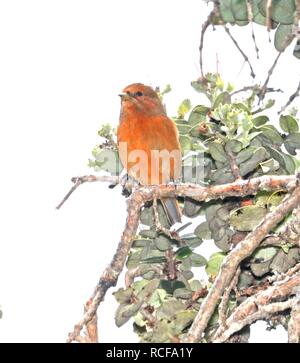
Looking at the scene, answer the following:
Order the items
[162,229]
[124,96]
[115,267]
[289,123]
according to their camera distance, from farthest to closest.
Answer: [124,96]
[289,123]
[162,229]
[115,267]

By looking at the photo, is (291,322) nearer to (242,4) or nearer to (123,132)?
(242,4)

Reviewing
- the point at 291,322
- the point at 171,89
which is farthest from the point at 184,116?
the point at 291,322

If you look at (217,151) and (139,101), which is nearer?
(217,151)

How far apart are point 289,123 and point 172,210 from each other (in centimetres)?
73

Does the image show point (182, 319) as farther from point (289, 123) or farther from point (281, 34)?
point (281, 34)

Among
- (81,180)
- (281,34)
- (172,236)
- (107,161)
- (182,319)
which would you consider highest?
(281,34)

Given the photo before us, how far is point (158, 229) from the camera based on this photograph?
3.22 m

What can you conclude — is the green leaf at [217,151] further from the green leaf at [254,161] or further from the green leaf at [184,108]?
the green leaf at [184,108]

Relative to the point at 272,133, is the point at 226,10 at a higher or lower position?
higher

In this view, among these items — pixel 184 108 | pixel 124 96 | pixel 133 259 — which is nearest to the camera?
pixel 133 259

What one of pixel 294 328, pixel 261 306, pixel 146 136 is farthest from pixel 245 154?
pixel 146 136

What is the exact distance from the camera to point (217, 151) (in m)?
3.26

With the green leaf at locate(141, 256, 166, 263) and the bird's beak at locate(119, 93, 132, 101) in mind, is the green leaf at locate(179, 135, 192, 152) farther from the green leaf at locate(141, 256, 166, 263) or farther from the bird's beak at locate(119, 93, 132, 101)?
the bird's beak at locate(119, 93, 132, 101)

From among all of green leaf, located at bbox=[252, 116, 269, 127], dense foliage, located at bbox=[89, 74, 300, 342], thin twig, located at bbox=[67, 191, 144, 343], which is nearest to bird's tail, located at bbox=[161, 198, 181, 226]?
dense foliage, located at bbox=[89, 74, 300, 342]
